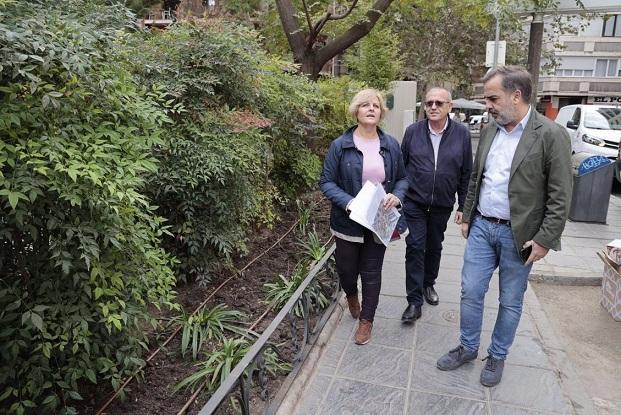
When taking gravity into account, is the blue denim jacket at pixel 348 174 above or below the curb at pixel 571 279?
above

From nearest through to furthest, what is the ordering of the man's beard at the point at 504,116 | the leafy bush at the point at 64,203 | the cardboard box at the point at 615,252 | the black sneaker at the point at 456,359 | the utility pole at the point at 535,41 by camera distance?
the leafy bush at the point at 64,203 < the man's beard at the point at 504,116 < the black sneaker at the point at 456,359 < the cardboard box at the point at 615,252 < the utility pole at the point at 535,41

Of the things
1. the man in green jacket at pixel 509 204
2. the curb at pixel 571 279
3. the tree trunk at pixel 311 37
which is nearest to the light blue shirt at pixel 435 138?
the man in green jacket at pixel 509 204

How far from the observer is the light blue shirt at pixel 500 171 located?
9.64 ft

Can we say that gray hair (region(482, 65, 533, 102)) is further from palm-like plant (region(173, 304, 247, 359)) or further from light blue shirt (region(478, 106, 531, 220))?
palm-like plant (region(173, 304, 247, 359))

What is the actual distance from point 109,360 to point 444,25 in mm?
24395

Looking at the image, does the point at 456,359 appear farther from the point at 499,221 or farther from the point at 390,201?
the point at 390,201

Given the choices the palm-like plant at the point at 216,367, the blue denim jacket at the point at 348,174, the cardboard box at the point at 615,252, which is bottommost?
the palm-like plant at the point at 216,367

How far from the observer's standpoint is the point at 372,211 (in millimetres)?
3250

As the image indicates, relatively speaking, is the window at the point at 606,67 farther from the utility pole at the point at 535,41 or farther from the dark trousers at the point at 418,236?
the dark trousers at the point at 418,236

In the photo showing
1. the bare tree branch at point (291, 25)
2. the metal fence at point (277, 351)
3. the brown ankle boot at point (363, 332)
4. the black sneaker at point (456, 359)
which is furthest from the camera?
the bare tree branch at point (291, 25)

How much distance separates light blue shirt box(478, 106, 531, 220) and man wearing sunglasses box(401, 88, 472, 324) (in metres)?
0.67

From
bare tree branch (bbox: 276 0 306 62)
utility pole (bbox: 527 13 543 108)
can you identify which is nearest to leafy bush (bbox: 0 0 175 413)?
bare tree branch (bbox: 276 0 306 62)

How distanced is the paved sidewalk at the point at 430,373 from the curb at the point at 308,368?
0.02 metres

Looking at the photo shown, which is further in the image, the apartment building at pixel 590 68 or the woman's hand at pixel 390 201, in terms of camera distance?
the apartment building at pixel 590 68
